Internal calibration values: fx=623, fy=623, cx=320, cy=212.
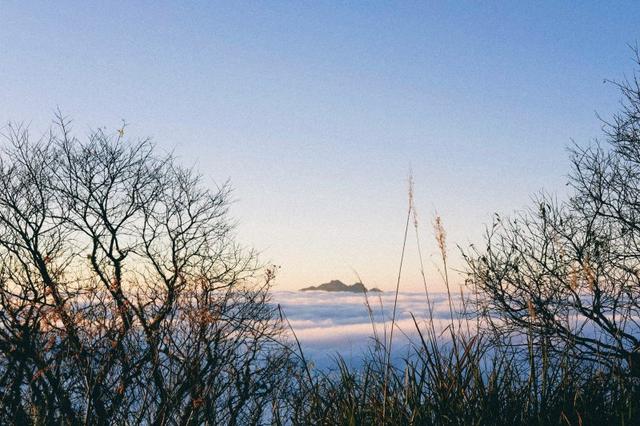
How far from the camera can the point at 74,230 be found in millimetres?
19141

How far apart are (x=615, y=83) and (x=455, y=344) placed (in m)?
14.6

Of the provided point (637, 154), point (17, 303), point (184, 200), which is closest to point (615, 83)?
point (637, 154)

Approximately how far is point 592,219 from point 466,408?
576 inches

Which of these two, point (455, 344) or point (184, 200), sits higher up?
point (184, 200)

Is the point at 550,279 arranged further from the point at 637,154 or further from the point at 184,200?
the point at 184,200

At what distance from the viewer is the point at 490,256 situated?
54.3ft

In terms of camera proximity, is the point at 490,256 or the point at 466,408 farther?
the point at 490,256

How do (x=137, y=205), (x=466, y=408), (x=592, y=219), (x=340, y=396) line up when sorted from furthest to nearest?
1. (x=137, y=205)
2. (x=592, y=219)
3. (x=340, y=396)
4. (x=466, y=408)

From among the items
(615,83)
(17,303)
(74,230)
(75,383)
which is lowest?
(75,383)

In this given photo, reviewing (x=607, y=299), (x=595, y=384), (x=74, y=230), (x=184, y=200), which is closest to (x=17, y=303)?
(x=74, y=230)

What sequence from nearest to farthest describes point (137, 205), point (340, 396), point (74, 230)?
point (340, 396) < point (74, 230) < point (137, 205)

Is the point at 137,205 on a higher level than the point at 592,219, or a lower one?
higher

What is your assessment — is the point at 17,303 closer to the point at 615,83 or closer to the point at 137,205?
the point at 137,205

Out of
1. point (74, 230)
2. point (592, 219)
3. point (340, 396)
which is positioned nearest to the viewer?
point (340, 396)
